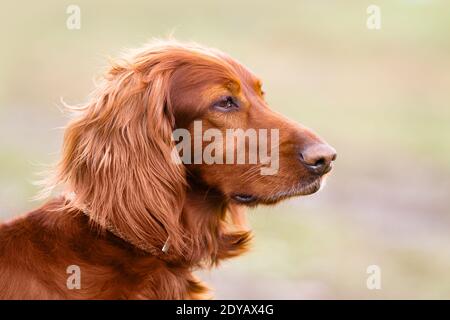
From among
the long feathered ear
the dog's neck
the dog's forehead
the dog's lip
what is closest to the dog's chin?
the dog's lip

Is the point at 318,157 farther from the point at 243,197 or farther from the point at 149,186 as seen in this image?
the point at 149,186

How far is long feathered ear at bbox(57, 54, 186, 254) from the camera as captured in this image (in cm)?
396

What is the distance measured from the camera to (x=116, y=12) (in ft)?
48.0

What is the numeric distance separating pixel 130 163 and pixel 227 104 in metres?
0.56

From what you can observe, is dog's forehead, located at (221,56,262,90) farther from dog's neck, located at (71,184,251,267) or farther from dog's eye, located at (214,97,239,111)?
dog's neck, located at (71,184,251,267)

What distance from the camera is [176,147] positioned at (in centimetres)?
413

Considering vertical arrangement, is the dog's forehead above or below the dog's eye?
above

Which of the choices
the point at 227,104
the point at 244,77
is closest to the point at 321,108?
the point at 244,77

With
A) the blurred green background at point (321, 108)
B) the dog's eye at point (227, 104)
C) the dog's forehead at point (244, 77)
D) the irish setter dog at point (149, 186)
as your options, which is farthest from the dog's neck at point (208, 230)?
the blurred green background at point (321, 108)

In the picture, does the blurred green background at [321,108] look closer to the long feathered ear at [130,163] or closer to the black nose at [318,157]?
the long feathered ear at [130,163]

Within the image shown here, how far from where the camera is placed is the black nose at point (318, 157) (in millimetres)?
4027

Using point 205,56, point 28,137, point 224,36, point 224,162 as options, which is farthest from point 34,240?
point 224,36

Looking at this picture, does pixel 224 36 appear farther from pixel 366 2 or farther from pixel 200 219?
pixel 200 219

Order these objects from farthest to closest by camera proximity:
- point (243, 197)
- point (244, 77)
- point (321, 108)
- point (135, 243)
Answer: point (321, 108)
point (244, 77)
point (243, 197)
point (135, 243)
